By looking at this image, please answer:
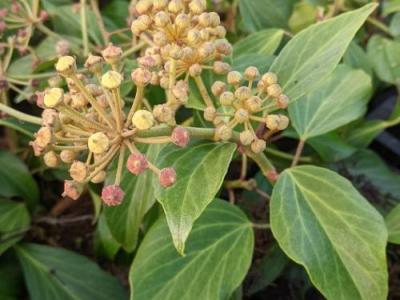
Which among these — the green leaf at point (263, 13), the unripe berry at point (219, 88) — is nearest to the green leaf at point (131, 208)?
the unripe berry at point (219, 88)

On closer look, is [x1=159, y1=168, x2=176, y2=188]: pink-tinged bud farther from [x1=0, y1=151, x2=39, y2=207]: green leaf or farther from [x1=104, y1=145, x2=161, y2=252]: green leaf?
[x1=0, y1=151, x2=39, y2=207]: green leaf

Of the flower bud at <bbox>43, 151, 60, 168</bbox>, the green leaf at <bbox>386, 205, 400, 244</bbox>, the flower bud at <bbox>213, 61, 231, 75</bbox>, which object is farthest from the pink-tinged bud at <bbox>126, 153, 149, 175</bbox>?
the green leaf at <bbox>386, 205, 400, 244</bbox>

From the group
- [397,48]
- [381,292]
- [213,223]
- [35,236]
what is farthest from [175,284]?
[397,48]

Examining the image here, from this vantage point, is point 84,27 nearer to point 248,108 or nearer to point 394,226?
point 248,108

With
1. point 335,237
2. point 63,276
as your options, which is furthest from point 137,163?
point 63,276

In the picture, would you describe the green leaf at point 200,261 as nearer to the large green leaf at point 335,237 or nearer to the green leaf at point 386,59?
the large green leaf at point 335,237
